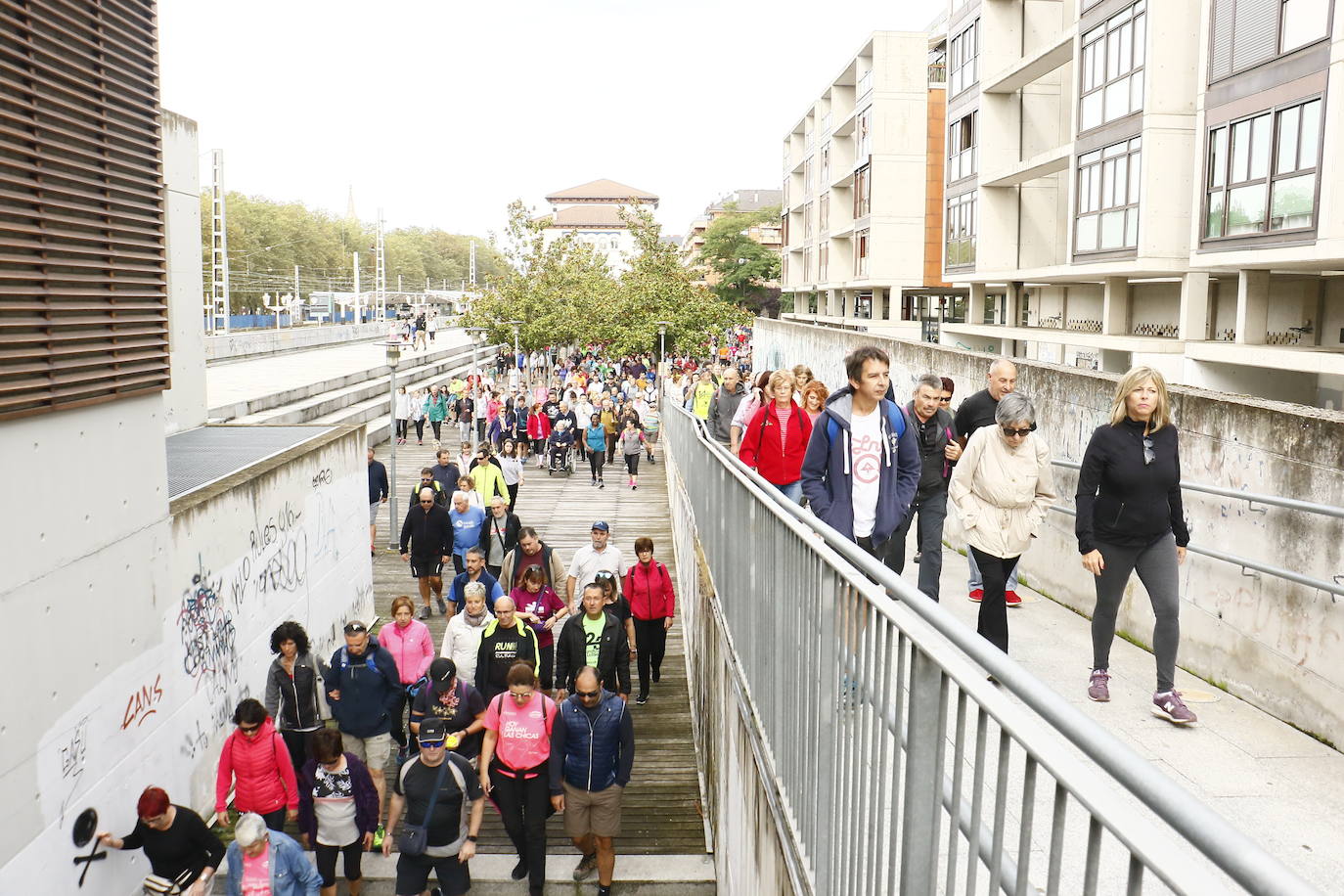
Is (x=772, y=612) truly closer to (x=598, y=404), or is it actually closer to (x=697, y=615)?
(x=697, y=615)

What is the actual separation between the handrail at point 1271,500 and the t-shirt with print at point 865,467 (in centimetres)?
231

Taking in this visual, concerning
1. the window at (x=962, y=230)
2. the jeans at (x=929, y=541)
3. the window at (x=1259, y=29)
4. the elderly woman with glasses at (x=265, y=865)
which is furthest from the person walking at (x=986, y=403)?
the window at (x=962, y=230)

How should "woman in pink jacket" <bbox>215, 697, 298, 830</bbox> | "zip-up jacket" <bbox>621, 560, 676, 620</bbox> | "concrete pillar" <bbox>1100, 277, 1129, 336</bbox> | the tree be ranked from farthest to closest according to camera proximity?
the tree < "concrete pillar" <bbox>1100, 277, 1129, 336</bbox> < "zip-up jacket" <bbox>621, 560, 676, 620</bbox> < "woman in pink jacket" <bbox>215, 697, 298, 830</bbox>

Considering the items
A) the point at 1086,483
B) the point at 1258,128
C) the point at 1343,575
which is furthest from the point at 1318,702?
the point at 1258,128

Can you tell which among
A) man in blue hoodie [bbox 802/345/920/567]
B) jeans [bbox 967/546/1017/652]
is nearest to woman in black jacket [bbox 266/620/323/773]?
man in blue hoodie [bbox 802/345/920/567]

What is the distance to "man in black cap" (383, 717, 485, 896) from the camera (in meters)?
7.65

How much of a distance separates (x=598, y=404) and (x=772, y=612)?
2504cm

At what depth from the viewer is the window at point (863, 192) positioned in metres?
46.5

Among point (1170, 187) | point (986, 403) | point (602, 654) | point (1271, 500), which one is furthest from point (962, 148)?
point (1271, 500)

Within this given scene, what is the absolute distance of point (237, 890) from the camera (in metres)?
7.14

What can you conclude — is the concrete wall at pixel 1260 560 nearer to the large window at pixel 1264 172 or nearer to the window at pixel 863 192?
the large window at pixel 1264 172

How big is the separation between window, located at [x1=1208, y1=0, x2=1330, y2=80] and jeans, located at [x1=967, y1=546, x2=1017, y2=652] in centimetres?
1483

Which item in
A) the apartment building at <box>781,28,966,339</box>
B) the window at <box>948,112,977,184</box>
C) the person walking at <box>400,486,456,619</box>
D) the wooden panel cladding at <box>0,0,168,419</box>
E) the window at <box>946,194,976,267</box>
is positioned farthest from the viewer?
the apartment building at <box>781,28,966,339</box>

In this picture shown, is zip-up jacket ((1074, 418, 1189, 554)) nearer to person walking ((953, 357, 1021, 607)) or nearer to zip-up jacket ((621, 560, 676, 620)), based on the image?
person walking ((953, 357, 1021, 607))
